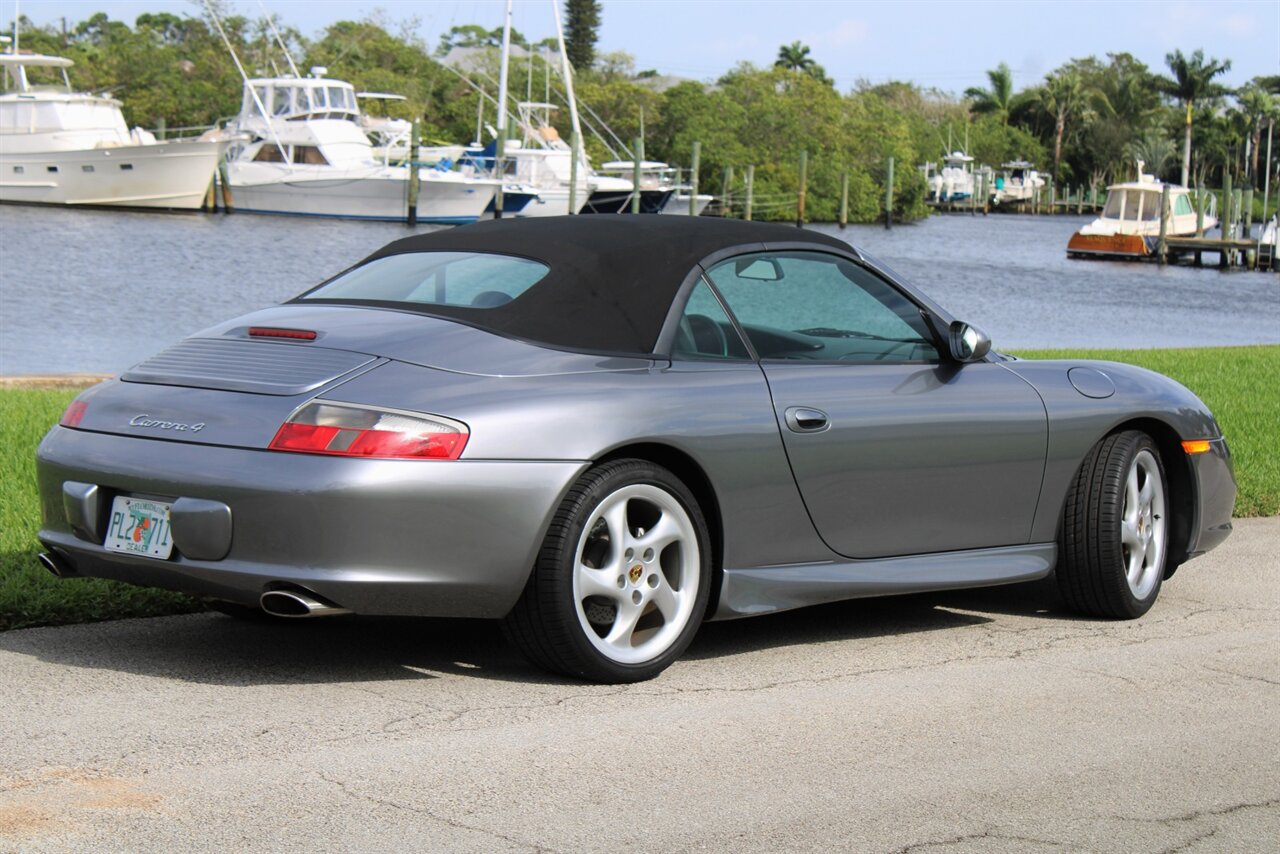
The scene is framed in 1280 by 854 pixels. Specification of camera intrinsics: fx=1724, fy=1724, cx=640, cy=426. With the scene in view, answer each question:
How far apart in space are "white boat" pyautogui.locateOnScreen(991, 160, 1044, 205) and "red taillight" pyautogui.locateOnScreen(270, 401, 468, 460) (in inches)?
5419

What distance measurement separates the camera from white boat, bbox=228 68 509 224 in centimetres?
6506

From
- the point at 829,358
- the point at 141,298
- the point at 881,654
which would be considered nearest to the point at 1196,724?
the point at 881,654

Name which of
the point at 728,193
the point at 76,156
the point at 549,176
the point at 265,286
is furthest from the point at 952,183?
the point at 265,286

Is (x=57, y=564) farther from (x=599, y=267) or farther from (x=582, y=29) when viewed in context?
(x=582, y=29)

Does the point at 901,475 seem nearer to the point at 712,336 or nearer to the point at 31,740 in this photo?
the point at 712,336

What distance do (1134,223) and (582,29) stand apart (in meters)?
79.3

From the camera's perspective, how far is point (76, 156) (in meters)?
62.4

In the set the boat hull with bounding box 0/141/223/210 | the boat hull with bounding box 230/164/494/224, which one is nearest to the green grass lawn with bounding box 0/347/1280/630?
the boat hull with bounding box 230/164/494/224

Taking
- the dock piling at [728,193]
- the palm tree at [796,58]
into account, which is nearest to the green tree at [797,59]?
the palm tree at [796,58]

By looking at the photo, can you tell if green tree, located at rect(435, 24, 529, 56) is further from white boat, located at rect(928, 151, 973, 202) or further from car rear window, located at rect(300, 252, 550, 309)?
car rear window, located at rect(300, 252, 550, 309)

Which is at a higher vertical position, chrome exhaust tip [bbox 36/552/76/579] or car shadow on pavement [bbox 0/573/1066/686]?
chrome exhaust tip [bbox 36/552/76/579]

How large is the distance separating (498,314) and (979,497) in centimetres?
186

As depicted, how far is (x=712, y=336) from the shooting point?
17.9 ft

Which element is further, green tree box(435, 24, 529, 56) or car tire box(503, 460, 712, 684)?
green tree box(435, 24, 529, 56)
